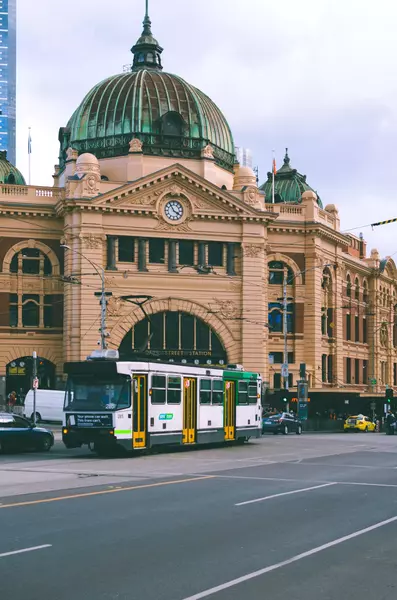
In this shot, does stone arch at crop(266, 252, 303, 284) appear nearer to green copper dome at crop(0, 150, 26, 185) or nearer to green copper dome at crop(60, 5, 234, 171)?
green copper dome at crop(60, 5, 234, 171)

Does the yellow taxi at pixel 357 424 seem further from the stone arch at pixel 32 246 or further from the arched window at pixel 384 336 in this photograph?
the arched window at pixel 384 336

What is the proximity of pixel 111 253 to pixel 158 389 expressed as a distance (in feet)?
121

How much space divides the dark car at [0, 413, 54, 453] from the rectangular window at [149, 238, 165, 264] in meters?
37.2

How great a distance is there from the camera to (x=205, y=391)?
36344mm

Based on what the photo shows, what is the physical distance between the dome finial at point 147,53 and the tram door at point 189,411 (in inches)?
2076

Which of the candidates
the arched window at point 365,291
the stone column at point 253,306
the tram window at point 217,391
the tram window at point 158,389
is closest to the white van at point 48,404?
the stone column at point 253,306

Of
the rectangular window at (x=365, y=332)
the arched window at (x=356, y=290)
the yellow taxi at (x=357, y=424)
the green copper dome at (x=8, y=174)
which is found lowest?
the yellow taxi at (x=357, y=424)

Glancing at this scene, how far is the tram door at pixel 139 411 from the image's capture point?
31.4m

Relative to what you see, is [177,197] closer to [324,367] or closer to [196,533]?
[324,367]

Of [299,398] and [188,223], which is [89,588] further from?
[188,223]

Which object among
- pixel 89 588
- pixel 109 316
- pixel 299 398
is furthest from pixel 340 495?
pixel 109 316

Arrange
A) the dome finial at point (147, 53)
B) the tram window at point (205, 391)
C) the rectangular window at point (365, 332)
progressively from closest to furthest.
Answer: the tram window at point (205, 391)
the dome finial at point (147, 53)
the rectangular window at point (365, 332)

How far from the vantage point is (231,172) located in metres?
80.5

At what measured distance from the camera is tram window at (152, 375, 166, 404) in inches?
1280
